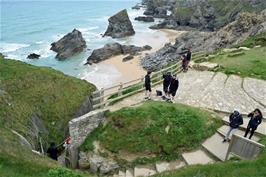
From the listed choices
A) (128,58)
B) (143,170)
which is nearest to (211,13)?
(128,58)

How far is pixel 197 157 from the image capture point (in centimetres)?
1703

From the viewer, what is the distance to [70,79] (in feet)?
86.6

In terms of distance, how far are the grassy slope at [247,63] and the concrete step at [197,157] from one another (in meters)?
10.6

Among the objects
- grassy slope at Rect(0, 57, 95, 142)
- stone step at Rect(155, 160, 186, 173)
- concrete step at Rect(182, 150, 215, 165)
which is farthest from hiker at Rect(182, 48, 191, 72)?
stone step at Rect(155, 160, 186, 173)

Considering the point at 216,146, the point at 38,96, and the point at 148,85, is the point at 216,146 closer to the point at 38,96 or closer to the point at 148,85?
the point at 148,85

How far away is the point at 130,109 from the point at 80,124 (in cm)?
301

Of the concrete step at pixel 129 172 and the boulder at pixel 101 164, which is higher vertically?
the concrete step at pixel 129 172

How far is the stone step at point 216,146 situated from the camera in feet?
53.8

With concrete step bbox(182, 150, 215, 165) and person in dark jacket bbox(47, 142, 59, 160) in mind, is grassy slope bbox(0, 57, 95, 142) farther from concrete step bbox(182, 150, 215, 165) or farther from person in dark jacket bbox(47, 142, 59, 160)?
concrete step bbox(182, 150, 215, 165)

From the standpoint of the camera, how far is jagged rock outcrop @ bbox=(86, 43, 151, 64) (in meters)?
59.5

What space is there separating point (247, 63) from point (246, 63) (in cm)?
8

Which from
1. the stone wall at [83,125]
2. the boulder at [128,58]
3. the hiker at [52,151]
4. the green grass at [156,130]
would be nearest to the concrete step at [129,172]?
the green grass at [156,130]

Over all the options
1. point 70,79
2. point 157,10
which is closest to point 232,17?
point 157,10

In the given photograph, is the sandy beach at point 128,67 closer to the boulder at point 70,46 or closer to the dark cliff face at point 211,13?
the boulder at point 70,46
